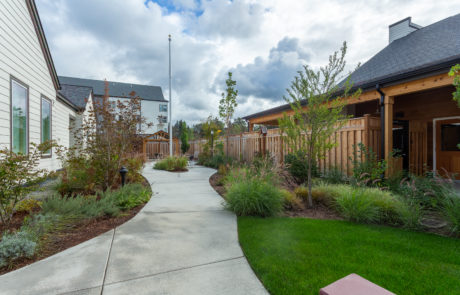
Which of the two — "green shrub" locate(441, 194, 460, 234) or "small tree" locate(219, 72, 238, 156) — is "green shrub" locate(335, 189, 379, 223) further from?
"small tree" locate(219, 72, 238, 156)

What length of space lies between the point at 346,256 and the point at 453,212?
81.8 inches

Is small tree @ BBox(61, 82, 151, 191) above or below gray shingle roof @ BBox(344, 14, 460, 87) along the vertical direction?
below

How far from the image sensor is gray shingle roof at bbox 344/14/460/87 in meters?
7.63

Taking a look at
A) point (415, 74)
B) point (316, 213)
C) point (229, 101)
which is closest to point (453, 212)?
point (316, 213)

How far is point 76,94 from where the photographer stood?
11.3m

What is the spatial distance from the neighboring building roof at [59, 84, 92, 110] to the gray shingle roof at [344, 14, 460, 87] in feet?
38.4

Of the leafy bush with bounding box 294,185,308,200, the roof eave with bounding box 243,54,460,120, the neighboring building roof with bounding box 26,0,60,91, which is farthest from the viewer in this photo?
the neighboring building roof with bounding box 26,0,60,91

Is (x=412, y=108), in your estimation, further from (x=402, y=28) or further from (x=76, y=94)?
(x=76, y=94)

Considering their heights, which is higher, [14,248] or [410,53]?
[410,53]

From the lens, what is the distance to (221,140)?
45.0 feet

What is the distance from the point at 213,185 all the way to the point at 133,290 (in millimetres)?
4882

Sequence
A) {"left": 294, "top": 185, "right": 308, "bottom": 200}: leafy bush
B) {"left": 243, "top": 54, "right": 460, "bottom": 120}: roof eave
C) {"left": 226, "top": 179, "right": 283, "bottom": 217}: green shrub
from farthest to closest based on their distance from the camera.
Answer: {"left": 294, "top": 185, "right": 308, "bottom": 200}: leafy bush, {"left": 243, "top": 54, "right": 460, "bottom": 120}: roof eave, {"left": 226, "top": 179, "right": 283, "bottom": 217}: green shrub

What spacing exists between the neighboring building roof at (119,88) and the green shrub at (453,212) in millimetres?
30656

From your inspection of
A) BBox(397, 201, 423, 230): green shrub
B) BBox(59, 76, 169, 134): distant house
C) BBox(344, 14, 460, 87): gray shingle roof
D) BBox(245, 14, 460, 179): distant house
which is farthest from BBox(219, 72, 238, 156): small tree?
BBox(59, 76, 169, 134): distant house
